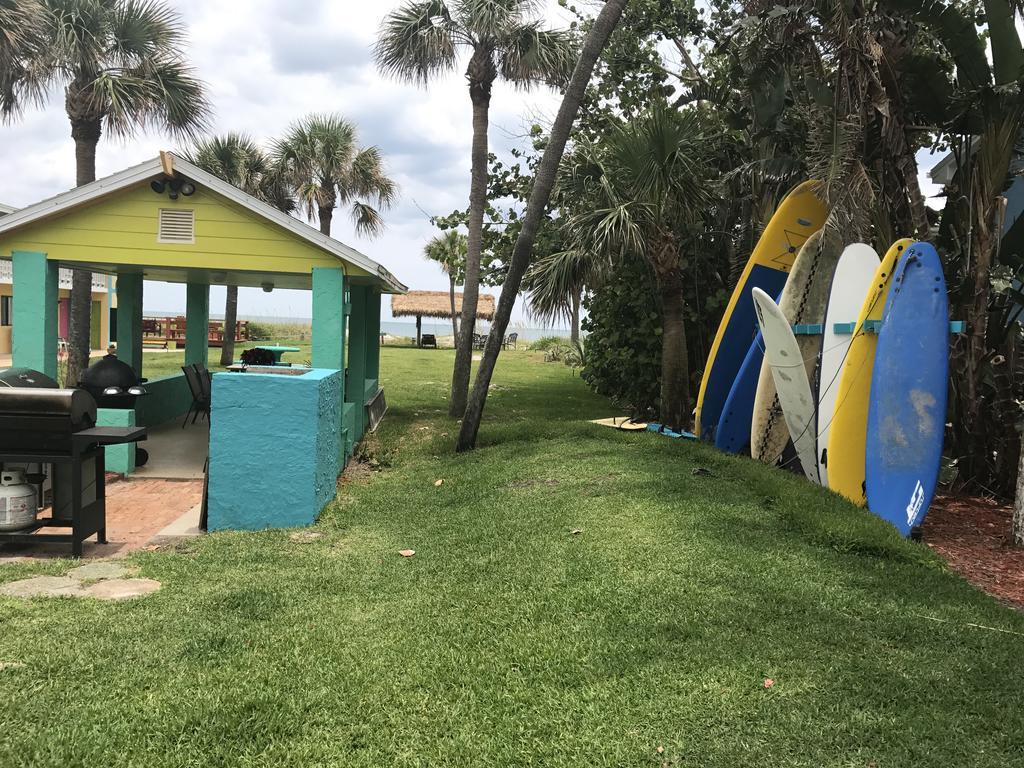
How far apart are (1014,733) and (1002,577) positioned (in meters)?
2.95

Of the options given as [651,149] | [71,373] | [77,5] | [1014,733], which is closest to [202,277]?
[71,373]

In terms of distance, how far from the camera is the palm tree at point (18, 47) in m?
12.5

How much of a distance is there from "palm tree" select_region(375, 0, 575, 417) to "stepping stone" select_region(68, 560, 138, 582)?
8992mm

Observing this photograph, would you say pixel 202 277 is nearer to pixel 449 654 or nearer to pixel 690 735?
pixel 449 654

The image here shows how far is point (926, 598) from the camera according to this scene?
457cm

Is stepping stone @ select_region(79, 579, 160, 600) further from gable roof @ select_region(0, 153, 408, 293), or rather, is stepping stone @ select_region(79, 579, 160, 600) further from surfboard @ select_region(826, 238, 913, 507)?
surfboard @ select_region(826, 238, 913, 507)

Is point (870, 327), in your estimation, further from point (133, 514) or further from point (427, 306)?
point (427, 306)

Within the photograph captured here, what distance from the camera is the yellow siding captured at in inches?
354

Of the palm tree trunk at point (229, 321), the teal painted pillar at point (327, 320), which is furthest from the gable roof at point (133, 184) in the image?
the palm tree trunk at point (229, 321)

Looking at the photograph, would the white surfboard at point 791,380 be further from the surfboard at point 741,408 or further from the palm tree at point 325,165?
the palm tree at point 325,165

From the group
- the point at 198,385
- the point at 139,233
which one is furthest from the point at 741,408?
the point at 198,385

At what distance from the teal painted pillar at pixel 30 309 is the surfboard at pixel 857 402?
29.8 ft

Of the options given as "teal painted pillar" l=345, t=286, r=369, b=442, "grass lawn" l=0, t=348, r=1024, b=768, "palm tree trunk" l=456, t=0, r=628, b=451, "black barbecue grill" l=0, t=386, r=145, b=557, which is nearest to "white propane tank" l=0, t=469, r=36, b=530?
"black barbecue grill" l=0, t=386, r=145, b=557

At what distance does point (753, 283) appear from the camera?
419 inches
